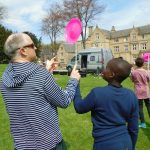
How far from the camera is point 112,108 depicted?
412 centimetres

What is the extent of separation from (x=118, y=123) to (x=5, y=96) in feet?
4.18

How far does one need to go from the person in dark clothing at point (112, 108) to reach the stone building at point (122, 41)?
98475 millimetres

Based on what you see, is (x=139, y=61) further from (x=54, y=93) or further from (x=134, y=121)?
(x=54, y=93)

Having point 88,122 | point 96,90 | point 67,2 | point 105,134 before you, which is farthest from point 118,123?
point 67,2

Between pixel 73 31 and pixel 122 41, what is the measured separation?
342 ft

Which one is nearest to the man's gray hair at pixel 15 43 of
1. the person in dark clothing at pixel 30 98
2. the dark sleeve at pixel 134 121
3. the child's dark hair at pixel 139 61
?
the person in dark clothing at pixel 30 98

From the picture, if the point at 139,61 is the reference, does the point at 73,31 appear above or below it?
above

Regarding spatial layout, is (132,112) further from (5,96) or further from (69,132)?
(69,132)

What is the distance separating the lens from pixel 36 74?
354 cm

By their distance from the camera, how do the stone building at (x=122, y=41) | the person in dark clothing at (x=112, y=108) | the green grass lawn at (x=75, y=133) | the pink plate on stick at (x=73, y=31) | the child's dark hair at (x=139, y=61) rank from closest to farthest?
the person in dark clothing at (x=112, y=108) → the pink plate on stick at (x=73, y=31) → the green grass lawn at (x=75, y=133) → the child's dark hair at (x=139, y=61) → the stone building at (x=122, y=41)

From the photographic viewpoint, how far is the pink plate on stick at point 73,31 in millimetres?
5293

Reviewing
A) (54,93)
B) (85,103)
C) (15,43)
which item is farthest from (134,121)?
(15,43)

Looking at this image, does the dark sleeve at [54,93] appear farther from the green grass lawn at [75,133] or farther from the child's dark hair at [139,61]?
the child's dark hair at [139,61]

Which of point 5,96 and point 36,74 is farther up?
point 36,74
